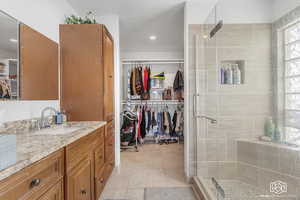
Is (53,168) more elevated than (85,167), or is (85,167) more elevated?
(53,168)

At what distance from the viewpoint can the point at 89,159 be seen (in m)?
1.60

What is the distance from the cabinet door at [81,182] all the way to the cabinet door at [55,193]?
0.30ft

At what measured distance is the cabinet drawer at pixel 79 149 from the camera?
1185 mm

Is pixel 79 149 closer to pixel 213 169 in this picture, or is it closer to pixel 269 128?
pixel 213 169

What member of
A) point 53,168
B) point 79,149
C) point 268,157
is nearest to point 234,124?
point 268,157

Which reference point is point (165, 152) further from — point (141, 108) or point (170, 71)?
point (170, 71)

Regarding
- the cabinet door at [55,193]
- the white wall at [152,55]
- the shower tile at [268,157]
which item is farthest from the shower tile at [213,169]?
the white wall at [152,55]

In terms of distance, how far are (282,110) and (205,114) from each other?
2.75 feet

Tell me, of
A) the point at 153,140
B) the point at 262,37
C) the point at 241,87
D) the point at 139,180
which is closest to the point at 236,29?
the point at 262,37

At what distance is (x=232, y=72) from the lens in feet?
6.88

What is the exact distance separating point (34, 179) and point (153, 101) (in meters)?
3.61

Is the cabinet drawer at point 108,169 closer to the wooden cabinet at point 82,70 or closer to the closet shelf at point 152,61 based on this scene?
the wooden cabinet at point 82,70

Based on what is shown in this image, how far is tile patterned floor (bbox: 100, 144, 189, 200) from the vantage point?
2.12 m

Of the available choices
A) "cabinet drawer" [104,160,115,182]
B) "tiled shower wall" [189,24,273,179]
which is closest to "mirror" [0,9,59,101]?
"cabinet drawer" [104,160,115,182]
